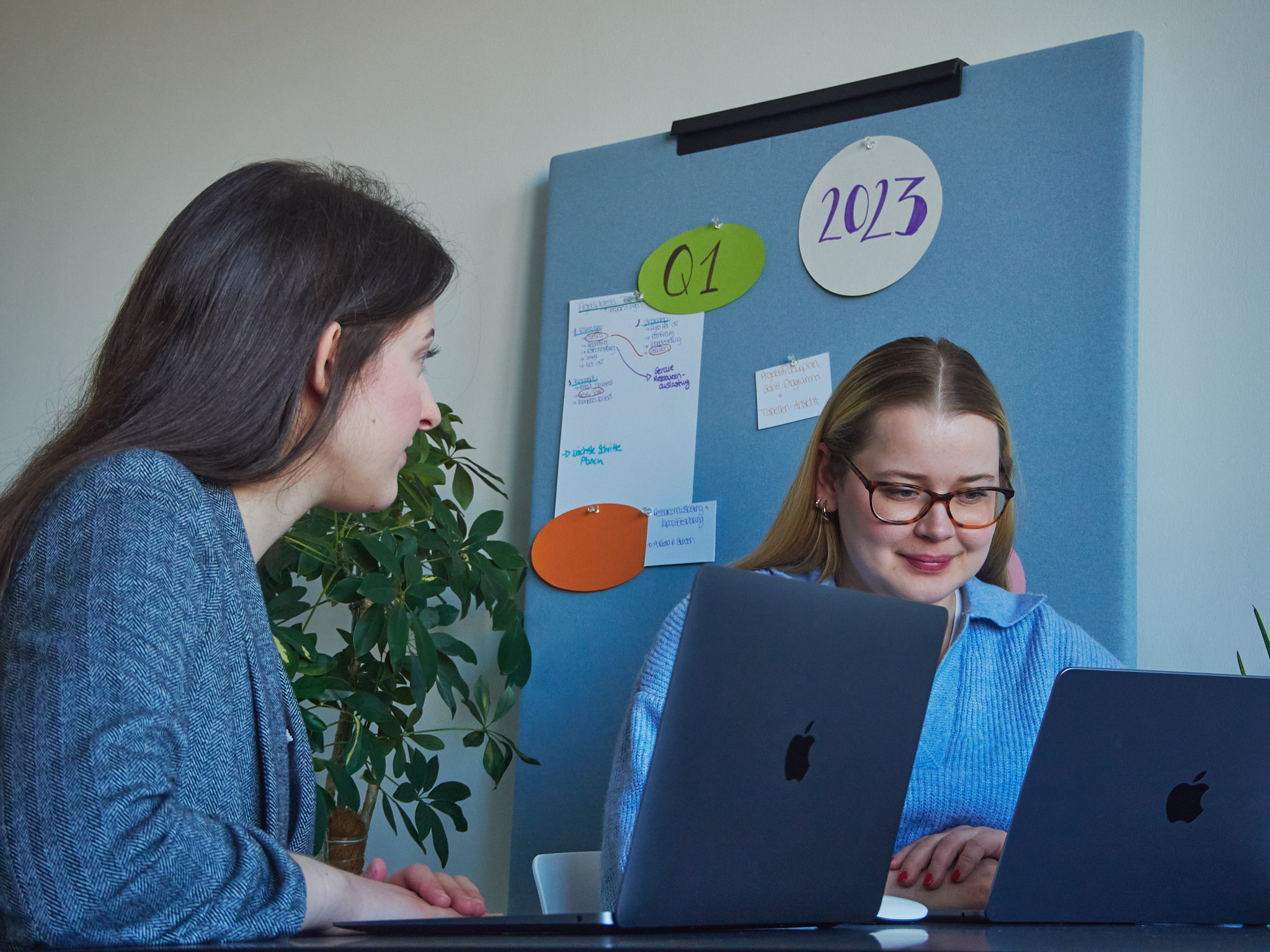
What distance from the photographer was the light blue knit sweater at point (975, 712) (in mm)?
1364

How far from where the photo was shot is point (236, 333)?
101 centimetres

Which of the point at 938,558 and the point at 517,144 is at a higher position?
the point at 517,144

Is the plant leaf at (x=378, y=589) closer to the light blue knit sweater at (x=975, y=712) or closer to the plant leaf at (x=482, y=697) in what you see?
the plant leaf at (x=482, y=697)

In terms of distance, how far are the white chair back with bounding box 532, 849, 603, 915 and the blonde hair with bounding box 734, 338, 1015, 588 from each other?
457 mm

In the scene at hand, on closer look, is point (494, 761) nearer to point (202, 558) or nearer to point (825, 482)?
point (825, 482)

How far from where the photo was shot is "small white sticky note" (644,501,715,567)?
1895mm

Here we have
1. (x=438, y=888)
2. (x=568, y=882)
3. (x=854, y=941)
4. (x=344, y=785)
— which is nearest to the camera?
(x=854, y=941)

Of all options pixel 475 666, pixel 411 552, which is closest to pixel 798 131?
pixel 411 552

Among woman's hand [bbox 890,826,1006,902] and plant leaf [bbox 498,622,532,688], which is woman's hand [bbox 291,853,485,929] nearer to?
woman's hand [bbox 890,826,1006,902]

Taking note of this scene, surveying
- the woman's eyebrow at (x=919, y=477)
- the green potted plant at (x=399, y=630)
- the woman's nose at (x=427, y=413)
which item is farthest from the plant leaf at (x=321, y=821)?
the woman's eyebrow at (x=919, y=477)

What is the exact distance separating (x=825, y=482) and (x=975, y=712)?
0.38 meters

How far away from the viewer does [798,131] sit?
1.92 meters

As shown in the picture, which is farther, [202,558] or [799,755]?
[202,558]

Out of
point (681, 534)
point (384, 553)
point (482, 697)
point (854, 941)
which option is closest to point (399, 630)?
point (384, 553)
